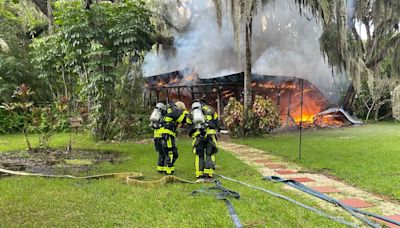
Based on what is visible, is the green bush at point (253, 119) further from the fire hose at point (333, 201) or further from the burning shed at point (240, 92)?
the fire hose at point (333, 201)

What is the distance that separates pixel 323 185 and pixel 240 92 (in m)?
9.86

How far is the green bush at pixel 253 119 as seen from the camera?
12.1 m

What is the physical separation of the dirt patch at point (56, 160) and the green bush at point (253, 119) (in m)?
4.70

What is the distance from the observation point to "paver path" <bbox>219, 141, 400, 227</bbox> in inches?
166

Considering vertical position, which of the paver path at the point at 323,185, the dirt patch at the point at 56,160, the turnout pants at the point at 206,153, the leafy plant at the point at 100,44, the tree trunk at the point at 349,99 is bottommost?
the paver path at the point at 323,185

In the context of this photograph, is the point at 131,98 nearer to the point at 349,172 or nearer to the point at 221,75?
the point at 221,75

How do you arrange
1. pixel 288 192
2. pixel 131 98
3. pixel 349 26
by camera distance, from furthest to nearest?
pixel 349 26
pixel 131 98
pixel 288 192

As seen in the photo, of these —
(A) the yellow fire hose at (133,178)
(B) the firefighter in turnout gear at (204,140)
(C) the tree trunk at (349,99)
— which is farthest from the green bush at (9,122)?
(C) the tree trunk at (349,99)

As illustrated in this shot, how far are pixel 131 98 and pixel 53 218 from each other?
8819mm

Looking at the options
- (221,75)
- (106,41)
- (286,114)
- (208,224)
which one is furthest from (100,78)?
(286,114)

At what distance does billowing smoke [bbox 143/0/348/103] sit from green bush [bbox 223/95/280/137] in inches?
114

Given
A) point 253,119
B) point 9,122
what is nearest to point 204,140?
point 253,119

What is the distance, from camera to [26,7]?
13656 mm

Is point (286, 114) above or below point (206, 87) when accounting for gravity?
below
